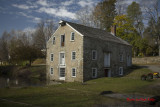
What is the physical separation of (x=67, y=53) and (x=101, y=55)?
5.82 metres

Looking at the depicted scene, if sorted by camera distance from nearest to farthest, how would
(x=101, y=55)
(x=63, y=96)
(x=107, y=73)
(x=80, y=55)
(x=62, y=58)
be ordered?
(x=63, y=96)
(x=80, y=55)
(x=101, y=55)
(x=62, y=58)
(x=107, y=73)

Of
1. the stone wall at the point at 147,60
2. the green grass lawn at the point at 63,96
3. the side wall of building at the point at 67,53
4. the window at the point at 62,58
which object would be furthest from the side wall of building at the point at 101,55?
the stone wall at the point at 147,60

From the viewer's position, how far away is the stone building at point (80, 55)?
26016 millimetres

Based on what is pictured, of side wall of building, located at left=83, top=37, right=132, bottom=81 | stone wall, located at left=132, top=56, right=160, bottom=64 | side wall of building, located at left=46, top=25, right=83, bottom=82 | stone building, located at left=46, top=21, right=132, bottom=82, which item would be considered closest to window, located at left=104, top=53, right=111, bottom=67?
stone building, located at left=46, top=21, right=132, bottom=82

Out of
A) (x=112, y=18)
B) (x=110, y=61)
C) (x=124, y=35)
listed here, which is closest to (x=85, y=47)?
(x=110, y=61)

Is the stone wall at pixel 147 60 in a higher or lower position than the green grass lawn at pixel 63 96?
higher

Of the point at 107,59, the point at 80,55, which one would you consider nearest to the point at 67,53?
the point at 80,55

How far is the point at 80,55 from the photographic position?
25.9 metres

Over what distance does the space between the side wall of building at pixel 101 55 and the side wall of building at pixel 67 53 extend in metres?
0.92

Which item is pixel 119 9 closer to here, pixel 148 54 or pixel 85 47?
pixel 148 54

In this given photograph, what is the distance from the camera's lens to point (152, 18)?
4181cm

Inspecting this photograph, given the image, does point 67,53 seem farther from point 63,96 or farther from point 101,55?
point 63,96

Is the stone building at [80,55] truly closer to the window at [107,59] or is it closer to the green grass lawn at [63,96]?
the window at [107,59]

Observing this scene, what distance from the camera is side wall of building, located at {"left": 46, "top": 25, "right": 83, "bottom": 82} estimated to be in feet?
85.1
